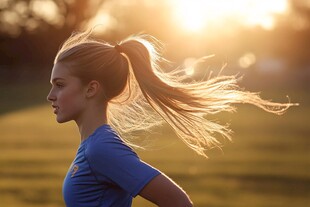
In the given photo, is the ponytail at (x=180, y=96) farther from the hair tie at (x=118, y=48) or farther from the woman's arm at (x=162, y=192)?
the woman's arm at (x=162, y=192)

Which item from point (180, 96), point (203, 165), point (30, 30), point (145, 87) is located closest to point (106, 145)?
point (145, 87)

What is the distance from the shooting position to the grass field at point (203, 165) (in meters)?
12.6

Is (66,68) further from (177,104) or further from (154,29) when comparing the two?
(154,29)

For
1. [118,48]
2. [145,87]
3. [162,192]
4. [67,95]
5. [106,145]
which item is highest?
[118,48]

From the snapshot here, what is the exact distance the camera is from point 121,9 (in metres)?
72.1

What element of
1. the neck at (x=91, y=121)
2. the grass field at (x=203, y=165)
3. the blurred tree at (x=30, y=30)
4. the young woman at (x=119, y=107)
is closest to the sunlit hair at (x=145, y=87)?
the young woman at (x=119, y=107)

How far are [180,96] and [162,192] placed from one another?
2.38ft

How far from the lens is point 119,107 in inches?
184

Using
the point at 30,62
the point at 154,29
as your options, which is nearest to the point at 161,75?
the point at 30,62

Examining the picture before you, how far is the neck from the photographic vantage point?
4133 mm

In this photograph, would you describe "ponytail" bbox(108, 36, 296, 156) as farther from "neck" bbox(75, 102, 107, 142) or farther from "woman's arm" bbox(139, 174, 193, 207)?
"woman's arm" bbox(139, 174, 193, 207)

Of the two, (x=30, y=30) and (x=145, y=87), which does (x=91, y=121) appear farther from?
(x=30, y=30)

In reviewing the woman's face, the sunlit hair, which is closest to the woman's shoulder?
the woman's face

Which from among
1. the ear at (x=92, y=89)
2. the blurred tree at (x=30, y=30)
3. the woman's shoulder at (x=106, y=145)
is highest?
the blurred tree at (x=30, y=30)
